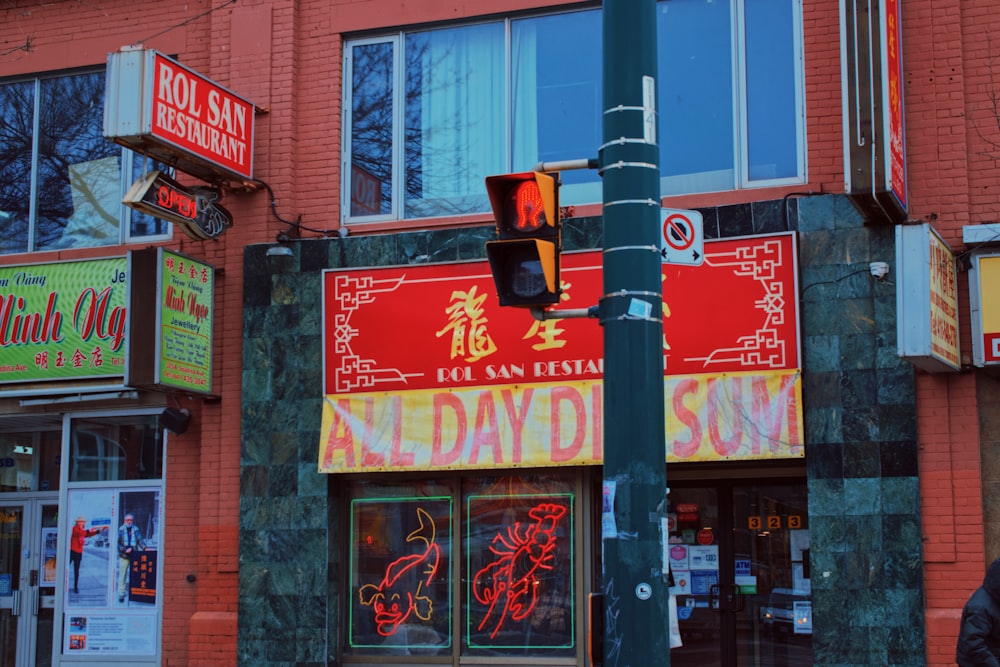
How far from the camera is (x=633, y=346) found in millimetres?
6766

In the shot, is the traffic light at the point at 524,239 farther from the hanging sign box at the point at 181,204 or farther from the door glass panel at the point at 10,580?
the door glass panel at the point at 10,580

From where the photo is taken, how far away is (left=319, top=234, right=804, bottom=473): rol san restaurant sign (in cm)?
1076

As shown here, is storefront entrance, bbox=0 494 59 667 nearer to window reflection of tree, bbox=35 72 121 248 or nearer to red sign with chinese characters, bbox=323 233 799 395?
window reflection of tree, bbox=35 72 121 248

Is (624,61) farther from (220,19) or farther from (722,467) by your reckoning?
(220,19)

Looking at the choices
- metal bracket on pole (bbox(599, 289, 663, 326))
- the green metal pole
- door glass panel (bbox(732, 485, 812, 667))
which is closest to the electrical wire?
door glass panel (bbox(732, 485, 812, 667))

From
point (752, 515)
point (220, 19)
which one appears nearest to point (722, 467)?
point (752, 515)

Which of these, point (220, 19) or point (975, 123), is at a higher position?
point (220, 19)

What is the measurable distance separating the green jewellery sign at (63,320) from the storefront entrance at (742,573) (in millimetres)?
6017

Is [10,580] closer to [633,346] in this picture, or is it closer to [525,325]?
[525,325]

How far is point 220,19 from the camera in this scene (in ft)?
43.4

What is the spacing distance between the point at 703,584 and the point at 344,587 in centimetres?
353

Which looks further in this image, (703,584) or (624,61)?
(703,584)

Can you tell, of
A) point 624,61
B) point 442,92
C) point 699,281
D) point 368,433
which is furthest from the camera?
point 442,92

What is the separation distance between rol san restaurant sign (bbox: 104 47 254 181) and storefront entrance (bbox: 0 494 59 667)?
14.7 feet
